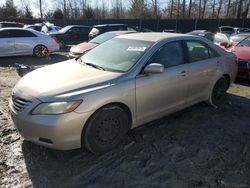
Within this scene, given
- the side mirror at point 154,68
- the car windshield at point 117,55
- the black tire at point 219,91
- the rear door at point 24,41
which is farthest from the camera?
the rear door at point 24,41

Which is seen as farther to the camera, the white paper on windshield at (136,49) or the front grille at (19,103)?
the white paper on windshield at (136,49)

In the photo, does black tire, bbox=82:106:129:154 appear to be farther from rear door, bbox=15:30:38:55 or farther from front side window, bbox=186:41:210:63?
rear door, bbox=15:30:38:55

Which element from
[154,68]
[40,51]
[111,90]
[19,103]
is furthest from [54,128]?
[40,51]

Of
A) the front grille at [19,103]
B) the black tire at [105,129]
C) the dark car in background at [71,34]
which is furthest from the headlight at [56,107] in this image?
the dark car in background at [71,34]

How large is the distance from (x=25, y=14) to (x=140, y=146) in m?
44.6

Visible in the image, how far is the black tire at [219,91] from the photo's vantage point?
246 inches

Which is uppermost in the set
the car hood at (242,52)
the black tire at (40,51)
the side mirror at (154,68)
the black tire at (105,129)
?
the side mirror at (154,68)

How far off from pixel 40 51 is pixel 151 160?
11.0 m

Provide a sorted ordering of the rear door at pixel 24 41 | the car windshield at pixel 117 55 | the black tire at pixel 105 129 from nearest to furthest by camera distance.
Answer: the black tire at pixel 105 129, the car windshield at pixel 117 55, the rear door at pixel 24 41

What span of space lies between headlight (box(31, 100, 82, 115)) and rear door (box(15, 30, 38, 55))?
10.4 meters

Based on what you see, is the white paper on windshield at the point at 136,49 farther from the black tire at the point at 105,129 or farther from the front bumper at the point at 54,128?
the front bumper at the point at 54,128

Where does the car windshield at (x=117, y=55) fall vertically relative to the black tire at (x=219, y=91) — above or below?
above

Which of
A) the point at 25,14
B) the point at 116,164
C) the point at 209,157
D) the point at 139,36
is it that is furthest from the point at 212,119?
the point at 25,14

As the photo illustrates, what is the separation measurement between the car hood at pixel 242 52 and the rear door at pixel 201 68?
8.78 feet
